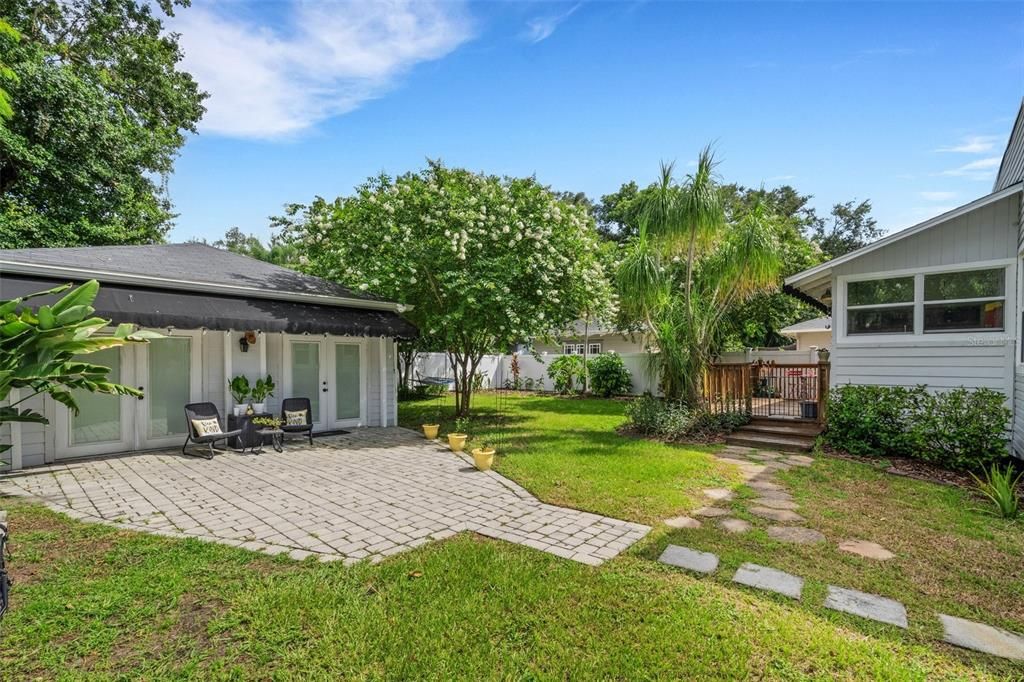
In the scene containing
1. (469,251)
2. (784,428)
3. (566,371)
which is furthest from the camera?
(566,371)

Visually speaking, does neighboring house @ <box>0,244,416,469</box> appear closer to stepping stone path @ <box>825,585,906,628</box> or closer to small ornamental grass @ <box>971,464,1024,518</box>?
stepping stone path @ <box>825,585,906,628</box>

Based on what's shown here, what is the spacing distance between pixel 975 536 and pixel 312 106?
13900mm

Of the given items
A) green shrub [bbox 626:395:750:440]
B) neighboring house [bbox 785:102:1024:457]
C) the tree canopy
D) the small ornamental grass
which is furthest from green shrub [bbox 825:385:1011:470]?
the tree canopy

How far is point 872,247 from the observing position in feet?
28.3

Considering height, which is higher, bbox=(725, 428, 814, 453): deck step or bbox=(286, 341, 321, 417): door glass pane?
bbox=(286, 341, 321, 417): door glass pane

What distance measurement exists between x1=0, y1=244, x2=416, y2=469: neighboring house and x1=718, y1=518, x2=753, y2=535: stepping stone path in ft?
25.5

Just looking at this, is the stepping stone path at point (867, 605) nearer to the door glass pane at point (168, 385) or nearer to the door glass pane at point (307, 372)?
the door glass pane at point (307, 372)

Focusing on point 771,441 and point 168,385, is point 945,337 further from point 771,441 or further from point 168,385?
point 168,385

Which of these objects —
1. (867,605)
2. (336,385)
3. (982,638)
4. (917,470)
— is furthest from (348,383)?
(917,470)

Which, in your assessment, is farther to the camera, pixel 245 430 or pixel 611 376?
pixel 611 376

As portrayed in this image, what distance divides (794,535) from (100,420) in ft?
35.4

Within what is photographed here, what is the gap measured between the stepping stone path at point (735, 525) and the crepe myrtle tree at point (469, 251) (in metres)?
6.13

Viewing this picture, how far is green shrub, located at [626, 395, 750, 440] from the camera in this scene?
32.9 ft

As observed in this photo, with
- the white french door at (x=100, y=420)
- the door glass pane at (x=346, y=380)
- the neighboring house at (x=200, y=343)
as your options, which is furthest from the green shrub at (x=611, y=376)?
the white french door at (x=100, y=420)
